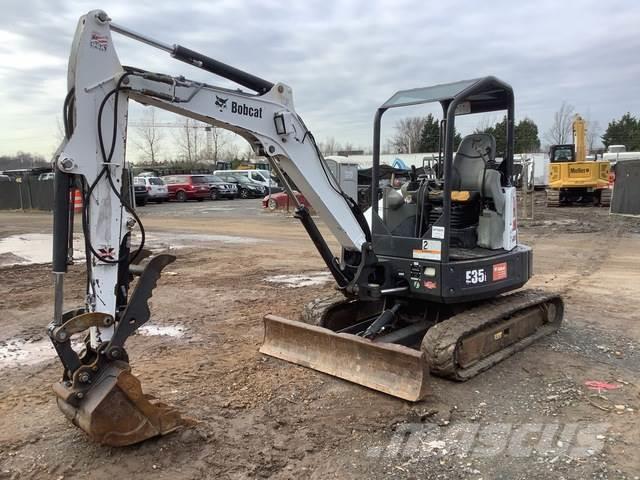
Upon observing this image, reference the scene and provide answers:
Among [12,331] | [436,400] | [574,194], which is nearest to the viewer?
[436,400]

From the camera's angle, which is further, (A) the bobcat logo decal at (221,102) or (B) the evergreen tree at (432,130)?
(B) the evergreen tree at (432,130)

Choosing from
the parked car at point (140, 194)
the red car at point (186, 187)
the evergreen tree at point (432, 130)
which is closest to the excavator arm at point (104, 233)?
the evergreen tree at point (432, 130)

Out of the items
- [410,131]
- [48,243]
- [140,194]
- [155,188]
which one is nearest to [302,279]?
[410,131]

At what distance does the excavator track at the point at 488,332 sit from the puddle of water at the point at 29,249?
792 cm

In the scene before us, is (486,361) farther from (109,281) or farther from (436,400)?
(109,281)

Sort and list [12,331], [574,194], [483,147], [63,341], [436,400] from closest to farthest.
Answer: [63,341] → [436,400] → [483,147] → [12,331] → [574,194]

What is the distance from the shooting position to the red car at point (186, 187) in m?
33.8

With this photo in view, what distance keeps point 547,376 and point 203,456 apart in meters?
3.24

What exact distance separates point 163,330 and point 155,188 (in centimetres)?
2592

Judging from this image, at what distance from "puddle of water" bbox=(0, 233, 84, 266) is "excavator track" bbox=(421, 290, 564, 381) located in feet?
26.0

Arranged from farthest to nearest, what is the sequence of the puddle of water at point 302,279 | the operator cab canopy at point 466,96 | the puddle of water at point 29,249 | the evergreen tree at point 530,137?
the evergreen tree at point 530,137 → the puddle of water at point 29,249 → the puddle of water at point 302,279 → the operator cab canopy at point 466,96

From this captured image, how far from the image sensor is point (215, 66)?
4473mm

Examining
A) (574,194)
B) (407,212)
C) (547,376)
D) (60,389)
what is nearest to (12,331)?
(60,389)

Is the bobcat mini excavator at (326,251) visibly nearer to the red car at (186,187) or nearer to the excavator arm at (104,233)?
the excavator arm at (104,233)
